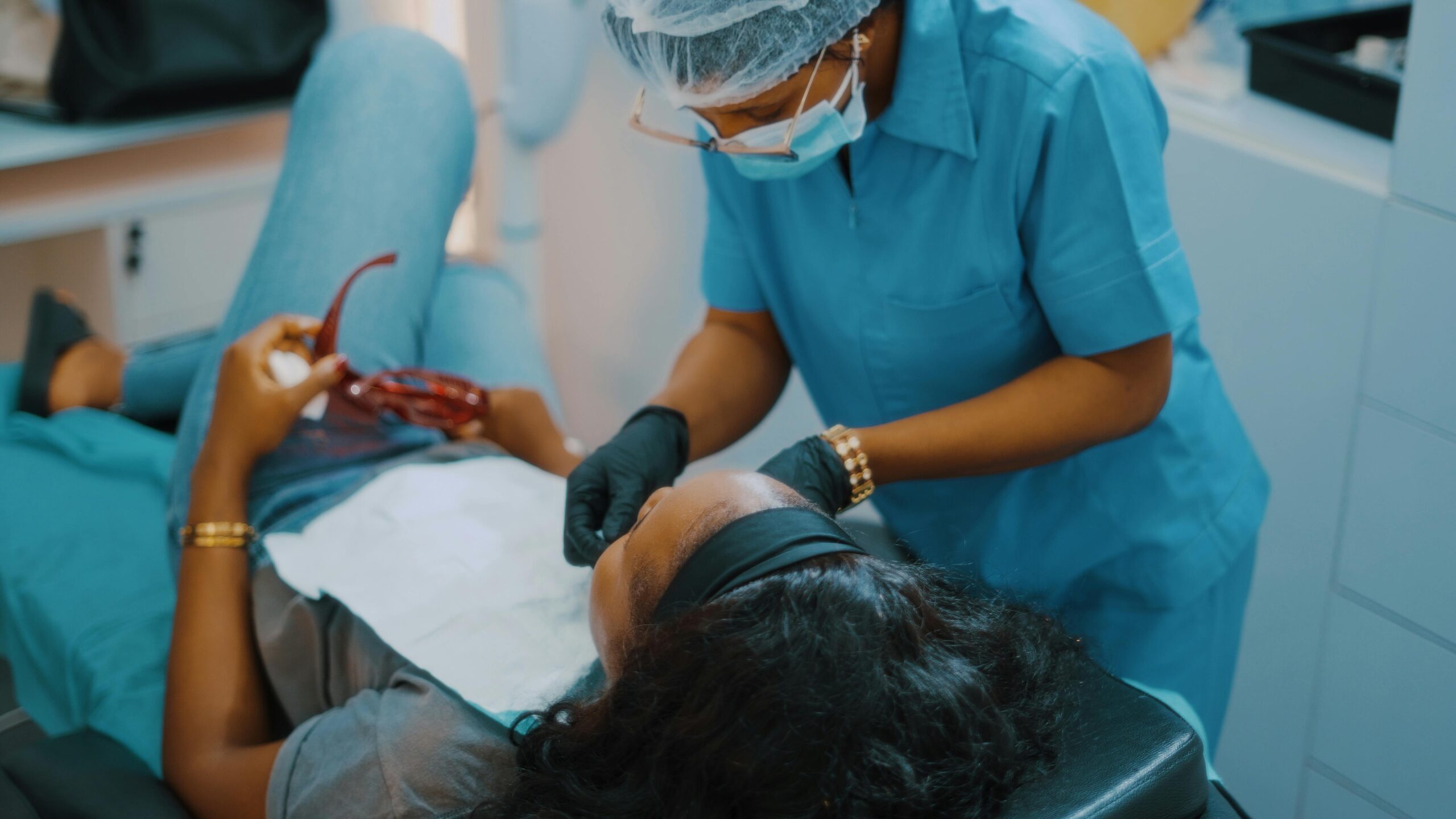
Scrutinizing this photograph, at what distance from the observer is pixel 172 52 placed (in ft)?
7.82

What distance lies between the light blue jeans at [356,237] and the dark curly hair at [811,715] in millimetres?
722

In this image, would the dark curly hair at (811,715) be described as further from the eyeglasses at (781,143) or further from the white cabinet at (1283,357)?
the white cabinet at (1283,357)

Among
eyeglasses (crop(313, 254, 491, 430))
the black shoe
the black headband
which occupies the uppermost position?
the black headband

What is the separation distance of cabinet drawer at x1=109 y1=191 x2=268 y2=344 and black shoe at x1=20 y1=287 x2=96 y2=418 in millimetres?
442

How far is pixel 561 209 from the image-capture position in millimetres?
2814

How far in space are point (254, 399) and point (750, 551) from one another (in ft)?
2.54

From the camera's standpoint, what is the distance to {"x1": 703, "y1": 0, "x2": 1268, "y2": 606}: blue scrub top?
111cm

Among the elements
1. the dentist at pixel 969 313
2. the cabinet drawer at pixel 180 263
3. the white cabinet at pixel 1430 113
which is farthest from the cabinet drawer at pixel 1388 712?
the cabinet drawer at pixel 180 263

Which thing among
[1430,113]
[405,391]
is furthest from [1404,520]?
[405,391]

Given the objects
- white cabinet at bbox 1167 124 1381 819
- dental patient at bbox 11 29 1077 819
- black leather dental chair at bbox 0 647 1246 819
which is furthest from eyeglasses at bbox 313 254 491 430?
white cabinet at bbox 1167 124 1381 819

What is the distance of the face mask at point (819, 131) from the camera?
1123mm

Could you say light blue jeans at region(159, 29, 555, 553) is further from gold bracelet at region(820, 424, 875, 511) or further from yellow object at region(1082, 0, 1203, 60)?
yellow object at region(1082, 0, 1203, 60)

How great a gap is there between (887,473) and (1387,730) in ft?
2.91

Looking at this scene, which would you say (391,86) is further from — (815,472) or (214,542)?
(815,472)
